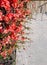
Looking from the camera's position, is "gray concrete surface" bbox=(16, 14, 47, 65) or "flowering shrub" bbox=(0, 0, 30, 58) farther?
"gray concrete surface" bbox=(16, 14, 47, 65)

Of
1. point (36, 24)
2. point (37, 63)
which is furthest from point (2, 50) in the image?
point (36, 24)

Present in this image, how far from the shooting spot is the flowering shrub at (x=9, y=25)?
3328 mm

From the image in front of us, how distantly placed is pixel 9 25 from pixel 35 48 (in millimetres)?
1051

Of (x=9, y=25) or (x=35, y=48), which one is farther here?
(x=35, y=48)

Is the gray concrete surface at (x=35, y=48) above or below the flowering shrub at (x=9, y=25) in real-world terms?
below

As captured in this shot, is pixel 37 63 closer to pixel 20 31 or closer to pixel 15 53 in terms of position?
pixel 15 53

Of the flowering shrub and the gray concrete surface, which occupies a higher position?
the flowering shrub

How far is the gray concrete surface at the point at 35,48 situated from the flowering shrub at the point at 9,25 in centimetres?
51

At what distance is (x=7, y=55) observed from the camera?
11.7ft

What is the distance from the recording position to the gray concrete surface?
3.95 m

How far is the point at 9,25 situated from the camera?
11.3 ft

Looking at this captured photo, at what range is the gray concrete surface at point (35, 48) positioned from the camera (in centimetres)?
395

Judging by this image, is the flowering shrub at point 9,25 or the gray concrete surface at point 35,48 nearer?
the flowering shrub at point 9,25

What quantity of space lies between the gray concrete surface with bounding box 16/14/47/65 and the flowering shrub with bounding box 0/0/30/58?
0.51m
